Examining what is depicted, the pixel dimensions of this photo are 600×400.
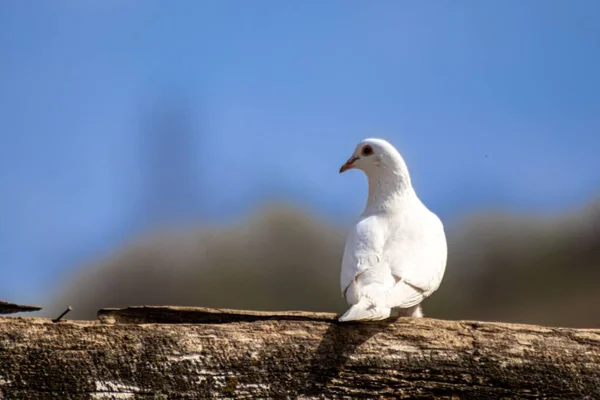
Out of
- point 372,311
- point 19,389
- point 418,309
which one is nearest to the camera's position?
point 19,389

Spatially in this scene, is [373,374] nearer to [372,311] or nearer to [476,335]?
[372,311]

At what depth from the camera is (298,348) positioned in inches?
139

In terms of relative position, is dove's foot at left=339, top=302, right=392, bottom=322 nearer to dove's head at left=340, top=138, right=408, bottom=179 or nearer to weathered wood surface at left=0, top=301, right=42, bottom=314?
weathered wood surface at left=0, top=301, right=42, bottom=314

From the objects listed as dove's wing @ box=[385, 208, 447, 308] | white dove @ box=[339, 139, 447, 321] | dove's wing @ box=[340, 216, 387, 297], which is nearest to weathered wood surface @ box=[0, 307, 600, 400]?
white dove @ box=[339, 139, 447, 321]

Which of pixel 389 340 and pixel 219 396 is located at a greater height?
pixel 389 340

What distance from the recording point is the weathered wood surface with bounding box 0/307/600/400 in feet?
11.2

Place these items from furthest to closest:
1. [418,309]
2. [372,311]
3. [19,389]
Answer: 1. [418,309]
2. [372,311]
3. [19,389]

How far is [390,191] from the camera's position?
18.1 feet

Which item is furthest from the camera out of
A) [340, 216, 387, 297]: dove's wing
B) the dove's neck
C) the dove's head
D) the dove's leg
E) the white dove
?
the dove's head

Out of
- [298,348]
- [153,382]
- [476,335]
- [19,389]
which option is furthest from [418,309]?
[19,389]

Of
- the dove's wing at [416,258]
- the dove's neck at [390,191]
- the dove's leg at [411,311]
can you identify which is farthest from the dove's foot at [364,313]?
the dove's neck at [390,191]

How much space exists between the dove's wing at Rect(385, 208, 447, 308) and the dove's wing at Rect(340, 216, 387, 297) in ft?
0.26

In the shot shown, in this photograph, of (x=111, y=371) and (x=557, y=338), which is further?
(x=557, y=338)

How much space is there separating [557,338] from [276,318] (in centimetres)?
133
